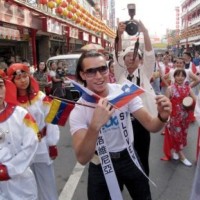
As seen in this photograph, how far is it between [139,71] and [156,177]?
1.64 m

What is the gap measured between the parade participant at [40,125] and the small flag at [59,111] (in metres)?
1.25

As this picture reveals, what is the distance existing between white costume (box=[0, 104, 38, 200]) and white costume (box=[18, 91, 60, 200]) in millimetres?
659

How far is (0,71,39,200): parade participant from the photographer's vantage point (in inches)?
97.2

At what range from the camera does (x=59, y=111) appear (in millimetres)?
2039

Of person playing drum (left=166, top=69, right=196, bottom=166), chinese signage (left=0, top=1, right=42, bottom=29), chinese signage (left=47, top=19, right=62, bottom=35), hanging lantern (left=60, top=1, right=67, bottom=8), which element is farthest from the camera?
chinese signage (left=47, top=19, right=62, bottom=35)

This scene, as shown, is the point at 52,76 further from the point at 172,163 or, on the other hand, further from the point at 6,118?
the point at 6,118

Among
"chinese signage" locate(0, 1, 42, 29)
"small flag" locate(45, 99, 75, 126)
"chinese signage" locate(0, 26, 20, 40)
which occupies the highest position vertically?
"chinese signage" locate(0, 1, 42, 29)

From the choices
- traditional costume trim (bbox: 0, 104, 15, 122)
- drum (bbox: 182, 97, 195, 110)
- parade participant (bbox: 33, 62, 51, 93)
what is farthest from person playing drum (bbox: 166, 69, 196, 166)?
parade participant (bbox: 33, 62, 51, 93)

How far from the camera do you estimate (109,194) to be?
7.98ft

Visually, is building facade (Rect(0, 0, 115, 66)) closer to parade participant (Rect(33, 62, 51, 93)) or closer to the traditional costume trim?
parade participant (Rect(33, 62, 51, 93))

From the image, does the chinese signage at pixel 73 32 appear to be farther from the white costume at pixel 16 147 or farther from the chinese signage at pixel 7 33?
the white costume at pixel 16 147

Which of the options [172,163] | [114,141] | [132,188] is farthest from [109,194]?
[172,163]

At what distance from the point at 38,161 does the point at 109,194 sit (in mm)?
1049

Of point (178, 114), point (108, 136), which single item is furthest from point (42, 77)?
point (108, 136)
